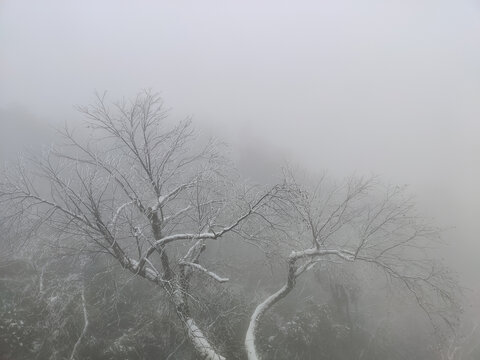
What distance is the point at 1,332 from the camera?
9422mm

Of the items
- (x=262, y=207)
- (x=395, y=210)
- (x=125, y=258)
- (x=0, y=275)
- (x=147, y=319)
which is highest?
(x=0, y=275)

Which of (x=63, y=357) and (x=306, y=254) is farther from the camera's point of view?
(x=63, y=357)

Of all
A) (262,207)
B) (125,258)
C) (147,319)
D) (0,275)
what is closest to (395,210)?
(262,207)

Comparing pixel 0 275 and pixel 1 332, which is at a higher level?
pixel 0 275

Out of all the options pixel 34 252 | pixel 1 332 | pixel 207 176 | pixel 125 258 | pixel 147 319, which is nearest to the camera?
pixel 125 258

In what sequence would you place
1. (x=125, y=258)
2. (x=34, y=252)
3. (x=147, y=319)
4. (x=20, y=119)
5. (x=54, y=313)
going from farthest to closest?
(x=20, y=119)
(x=34, y=252)
(x=147, y=319)
(x=54, y=313)
(x=125, y=258)

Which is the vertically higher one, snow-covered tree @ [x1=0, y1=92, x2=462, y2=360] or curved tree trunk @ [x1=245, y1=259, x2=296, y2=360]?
snow-covered tree @ [x1=0, y1=92, x2=462, y2=360]

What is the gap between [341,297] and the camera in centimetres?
1357

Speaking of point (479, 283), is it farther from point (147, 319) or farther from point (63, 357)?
point (63, 357)

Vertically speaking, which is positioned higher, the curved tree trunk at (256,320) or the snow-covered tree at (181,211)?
the snow-covered tree at (181,211)

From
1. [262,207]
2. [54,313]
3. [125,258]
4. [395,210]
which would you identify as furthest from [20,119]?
[395,210]

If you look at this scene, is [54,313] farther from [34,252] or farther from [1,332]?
[34,252]

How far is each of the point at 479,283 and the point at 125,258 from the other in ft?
58.6

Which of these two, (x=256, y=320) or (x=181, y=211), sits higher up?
(x=181, y=211)
